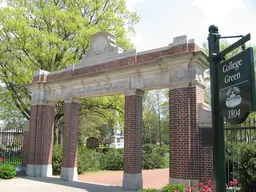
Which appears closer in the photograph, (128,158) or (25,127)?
(128,158)

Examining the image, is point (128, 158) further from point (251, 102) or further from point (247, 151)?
point (251, 102)

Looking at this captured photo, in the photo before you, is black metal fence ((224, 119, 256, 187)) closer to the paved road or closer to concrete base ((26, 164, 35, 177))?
the paved road

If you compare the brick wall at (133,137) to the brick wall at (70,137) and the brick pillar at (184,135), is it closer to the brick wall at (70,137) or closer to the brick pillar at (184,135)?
the brick pillar at (184,135)

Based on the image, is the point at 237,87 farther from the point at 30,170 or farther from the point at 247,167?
the point at 30,170

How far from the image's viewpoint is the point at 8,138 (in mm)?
16312

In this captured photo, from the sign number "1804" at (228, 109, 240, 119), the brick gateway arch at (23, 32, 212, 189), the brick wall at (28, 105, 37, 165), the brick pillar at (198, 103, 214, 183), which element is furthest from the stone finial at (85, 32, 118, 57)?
the sign number "1804" at (228, 109, 240, 119)

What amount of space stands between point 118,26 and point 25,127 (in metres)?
9.29

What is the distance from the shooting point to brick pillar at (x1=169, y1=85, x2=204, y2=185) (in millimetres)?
9172

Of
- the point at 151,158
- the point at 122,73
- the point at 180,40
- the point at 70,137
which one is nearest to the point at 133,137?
the point at 122,73

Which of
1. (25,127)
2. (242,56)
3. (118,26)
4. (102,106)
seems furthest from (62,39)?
(242,56)

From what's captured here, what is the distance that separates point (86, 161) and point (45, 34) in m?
8.36

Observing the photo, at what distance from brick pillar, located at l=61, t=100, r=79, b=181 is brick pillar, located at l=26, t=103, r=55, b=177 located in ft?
5.28

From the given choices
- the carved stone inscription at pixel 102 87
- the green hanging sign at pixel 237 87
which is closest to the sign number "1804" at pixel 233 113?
the green hanging sign at pixel 237 87

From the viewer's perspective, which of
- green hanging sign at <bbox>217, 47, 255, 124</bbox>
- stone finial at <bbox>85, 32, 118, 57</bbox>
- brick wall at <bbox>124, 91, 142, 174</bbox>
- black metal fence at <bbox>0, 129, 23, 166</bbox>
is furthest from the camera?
black metal fence at <bbox>0, 129, 23, 166</bbox>
